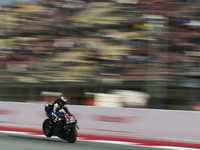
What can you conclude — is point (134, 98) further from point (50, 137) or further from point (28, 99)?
point (28, 99)

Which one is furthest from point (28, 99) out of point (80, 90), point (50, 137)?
point (50, 137)

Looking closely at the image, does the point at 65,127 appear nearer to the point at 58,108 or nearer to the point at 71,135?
the point at 71,135

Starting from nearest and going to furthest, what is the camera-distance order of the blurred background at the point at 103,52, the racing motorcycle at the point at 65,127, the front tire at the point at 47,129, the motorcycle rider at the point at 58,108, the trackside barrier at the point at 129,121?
the racing motorcycle at the point at 65,127 → the motorcycle rider at the point at 58,108 → the front tire at the point at 47,129 → the trackside barrier at the point at 129,121 → the blurred background at the point at 103,52

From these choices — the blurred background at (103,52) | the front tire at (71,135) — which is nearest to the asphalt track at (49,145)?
the front tire at (71,135)

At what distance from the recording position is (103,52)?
16.1 metres

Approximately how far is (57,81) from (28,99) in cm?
153

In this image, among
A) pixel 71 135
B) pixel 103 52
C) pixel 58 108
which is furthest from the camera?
pixel 103 52

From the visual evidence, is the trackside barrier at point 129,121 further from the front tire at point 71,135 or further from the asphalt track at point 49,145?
the front tire at point 71,135

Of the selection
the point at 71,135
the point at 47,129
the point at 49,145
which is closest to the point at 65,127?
the point at 71,135

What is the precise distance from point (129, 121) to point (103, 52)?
516cm

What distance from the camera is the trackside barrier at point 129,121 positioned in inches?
423

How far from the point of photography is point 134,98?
12750 millimetres

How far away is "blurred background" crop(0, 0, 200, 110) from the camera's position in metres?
13.5

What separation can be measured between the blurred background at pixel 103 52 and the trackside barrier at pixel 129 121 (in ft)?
2.46
